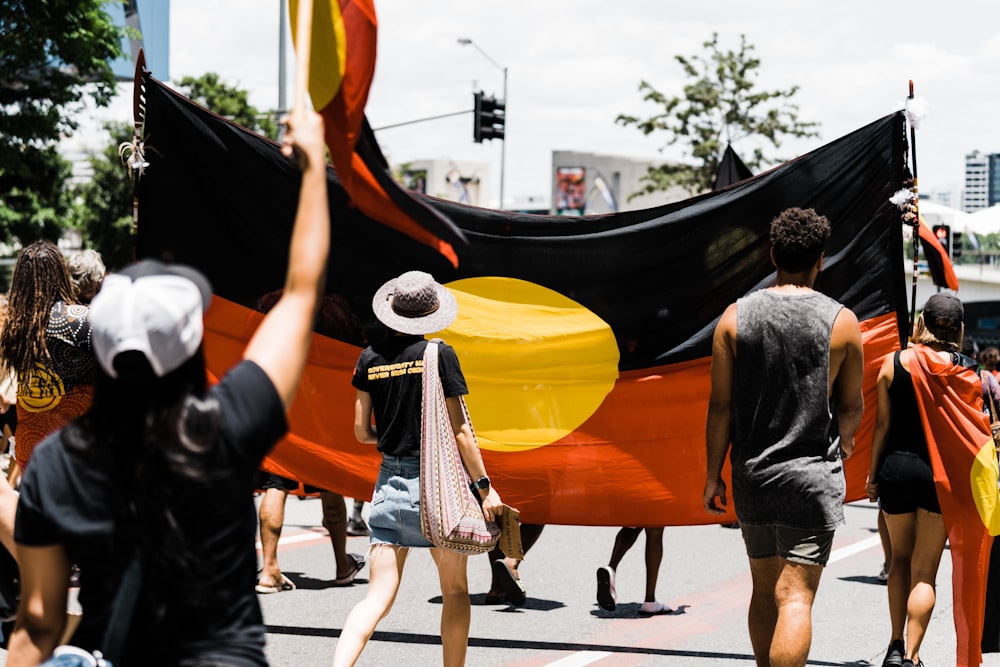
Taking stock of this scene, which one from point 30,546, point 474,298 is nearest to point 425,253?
point 474,298

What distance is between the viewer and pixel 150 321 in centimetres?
238

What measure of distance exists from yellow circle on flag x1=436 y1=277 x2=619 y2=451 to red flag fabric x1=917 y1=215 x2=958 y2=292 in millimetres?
2086

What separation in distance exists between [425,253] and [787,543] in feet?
9.12

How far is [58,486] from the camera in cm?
240

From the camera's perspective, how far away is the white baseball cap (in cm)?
238

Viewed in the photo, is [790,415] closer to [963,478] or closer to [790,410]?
[790,410]

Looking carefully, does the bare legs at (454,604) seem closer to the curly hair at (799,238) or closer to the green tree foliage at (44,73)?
the curly hair at (799,238)

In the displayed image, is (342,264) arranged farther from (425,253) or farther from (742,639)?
(742,639)

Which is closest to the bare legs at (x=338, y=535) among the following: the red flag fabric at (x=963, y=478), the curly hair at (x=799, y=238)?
the red flag fabric at (x=963, y=478)

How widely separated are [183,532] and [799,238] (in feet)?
10.4

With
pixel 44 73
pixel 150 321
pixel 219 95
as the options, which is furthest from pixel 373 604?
pixel 219 95

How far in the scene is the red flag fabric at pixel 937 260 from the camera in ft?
24.1

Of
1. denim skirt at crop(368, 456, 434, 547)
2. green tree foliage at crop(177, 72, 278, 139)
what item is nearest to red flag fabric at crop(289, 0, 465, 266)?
denim skirt at crop(368, 456, 434, 547)

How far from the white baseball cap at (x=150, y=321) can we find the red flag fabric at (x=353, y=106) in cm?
120
